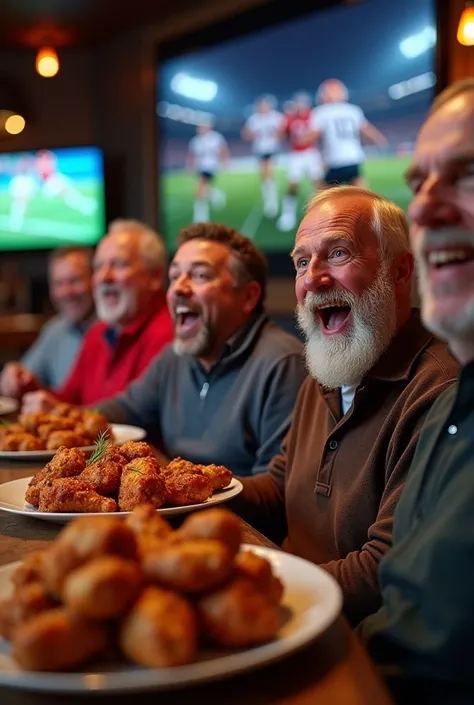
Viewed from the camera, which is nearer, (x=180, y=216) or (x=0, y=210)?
(x=180, y=216)

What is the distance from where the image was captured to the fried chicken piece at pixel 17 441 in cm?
211

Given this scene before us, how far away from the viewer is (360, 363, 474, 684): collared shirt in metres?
0.98

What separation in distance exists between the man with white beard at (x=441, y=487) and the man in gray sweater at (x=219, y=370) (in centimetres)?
119

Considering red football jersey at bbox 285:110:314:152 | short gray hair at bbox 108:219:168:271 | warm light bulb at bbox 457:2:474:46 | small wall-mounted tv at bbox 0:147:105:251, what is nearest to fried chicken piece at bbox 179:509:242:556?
short gray hair at bbox 108:219:168:271

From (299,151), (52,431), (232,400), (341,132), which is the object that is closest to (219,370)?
(232,400)

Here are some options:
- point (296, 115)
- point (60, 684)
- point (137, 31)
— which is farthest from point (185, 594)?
point (137, 31)

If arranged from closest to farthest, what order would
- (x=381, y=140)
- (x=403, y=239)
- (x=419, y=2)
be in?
(x=403, y=239), (x=419, y=2), (x=381, y=140)

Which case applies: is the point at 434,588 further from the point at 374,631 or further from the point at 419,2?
the point at 419,2

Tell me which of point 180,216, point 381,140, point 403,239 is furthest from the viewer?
point 180,216

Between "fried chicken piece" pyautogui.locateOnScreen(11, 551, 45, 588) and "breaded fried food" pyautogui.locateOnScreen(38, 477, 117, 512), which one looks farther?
"breaded fried food" pyautogui.locateOnScreen(38, 477, 117, 512)

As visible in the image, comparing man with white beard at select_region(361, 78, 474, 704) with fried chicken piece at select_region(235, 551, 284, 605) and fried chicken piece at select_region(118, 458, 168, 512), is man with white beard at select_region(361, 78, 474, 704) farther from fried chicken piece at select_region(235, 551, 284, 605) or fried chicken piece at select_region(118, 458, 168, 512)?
fried chicken piece at select_region(118, 458, 168, 512)

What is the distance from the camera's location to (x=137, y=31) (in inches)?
251

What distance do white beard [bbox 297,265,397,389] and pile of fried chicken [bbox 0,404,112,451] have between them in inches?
22.3

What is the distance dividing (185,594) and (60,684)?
0.15 metres
